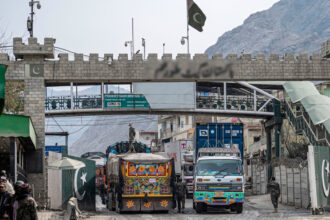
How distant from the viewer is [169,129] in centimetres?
9981

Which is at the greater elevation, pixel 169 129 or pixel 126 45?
pixel 126 45

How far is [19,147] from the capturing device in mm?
28000

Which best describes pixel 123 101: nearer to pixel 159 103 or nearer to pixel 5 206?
pixel 159 103

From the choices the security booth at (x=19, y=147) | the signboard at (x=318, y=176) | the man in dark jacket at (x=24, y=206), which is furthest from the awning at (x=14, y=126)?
the signboard at (x=318, y=176)

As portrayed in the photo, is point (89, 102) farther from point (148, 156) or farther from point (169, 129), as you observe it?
point (169, 129)

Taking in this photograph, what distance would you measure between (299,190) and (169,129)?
69.7 metres

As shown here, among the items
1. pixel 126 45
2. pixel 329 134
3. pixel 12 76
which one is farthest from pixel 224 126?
pixel 126 45

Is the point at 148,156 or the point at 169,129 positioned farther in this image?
the point at 169,129

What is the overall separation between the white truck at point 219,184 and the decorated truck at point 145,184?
1.21 metres

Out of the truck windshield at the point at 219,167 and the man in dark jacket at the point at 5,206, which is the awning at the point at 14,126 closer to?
the truck windshield at the point at 219,167

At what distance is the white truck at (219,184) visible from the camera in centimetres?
2783

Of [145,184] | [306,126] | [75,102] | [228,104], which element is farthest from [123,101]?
[145,184]

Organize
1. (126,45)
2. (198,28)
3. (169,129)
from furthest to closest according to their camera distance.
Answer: (169,129), (126,45), (198,28)

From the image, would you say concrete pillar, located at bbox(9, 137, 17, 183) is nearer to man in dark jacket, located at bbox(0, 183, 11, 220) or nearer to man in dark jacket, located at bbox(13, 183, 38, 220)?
man in dark jacket, located at bbox(0, 183, 11, 220)
